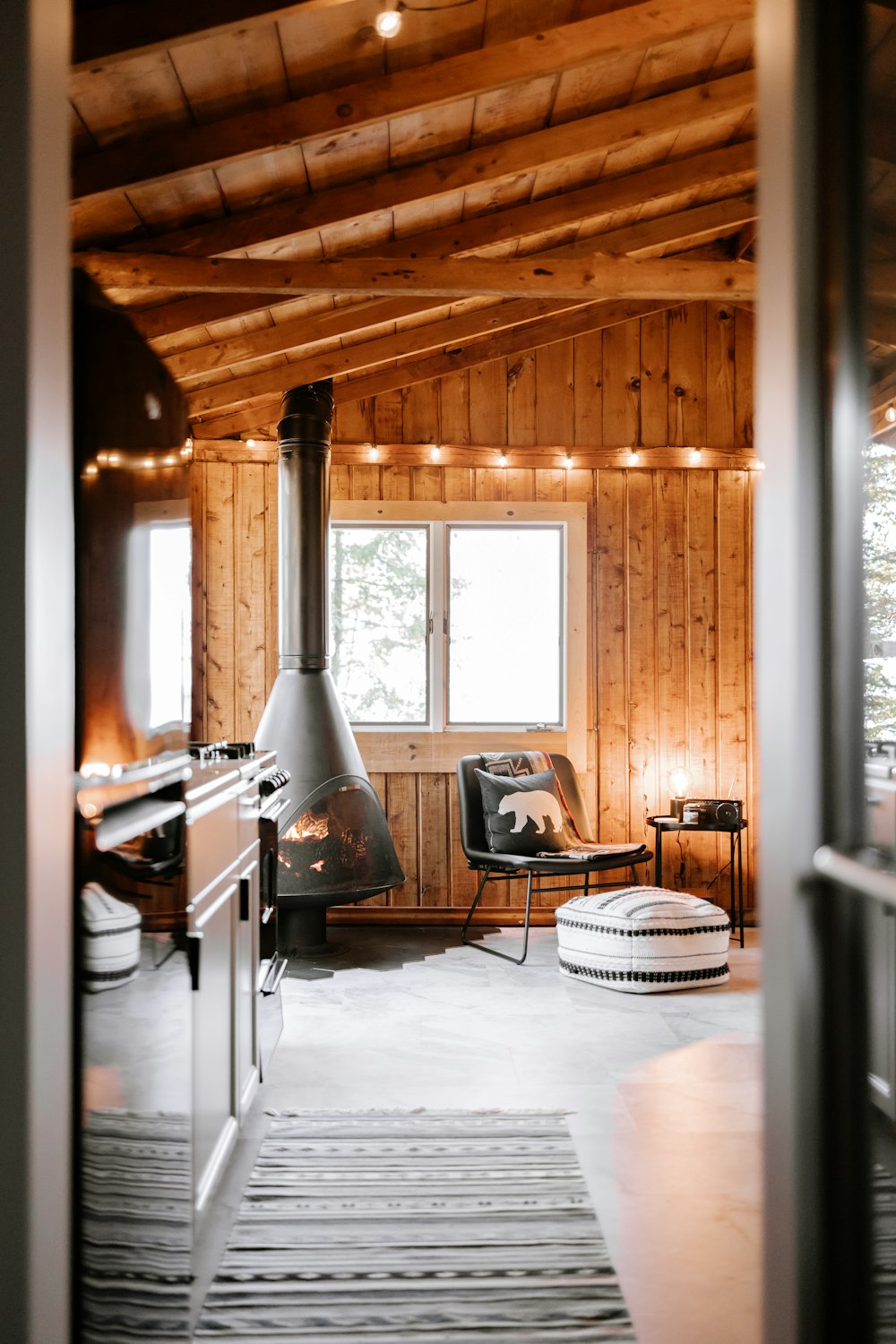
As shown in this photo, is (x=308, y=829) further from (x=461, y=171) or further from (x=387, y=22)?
(x=387, y=22)

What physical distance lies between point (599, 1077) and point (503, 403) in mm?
3608

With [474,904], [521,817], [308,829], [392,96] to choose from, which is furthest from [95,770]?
[474,904]

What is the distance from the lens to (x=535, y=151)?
147 inches

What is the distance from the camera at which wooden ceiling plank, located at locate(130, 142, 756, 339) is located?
4.00 meters

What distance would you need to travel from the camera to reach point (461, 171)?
3688 mm

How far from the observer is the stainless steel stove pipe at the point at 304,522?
15.8 feet

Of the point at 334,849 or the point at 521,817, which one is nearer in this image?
the point at 334,849

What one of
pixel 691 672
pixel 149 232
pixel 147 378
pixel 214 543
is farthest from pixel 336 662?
pixel 147 378

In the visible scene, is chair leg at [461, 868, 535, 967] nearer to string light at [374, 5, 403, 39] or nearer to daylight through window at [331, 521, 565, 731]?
daylight through window at [331, 521, 565, 731]

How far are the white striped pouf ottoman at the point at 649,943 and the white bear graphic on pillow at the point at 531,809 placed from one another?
0.54 meters

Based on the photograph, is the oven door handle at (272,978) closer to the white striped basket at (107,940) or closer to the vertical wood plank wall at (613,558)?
the white striped basket at (107,940)

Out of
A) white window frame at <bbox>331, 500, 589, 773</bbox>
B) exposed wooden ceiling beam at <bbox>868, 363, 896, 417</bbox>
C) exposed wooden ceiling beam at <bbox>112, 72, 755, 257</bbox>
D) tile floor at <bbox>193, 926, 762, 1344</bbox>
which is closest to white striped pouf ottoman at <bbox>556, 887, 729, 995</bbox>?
tile floor at <bbox>193, 926, 762, 1344</bbox>

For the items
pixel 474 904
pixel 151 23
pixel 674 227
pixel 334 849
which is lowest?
pixel 474 904

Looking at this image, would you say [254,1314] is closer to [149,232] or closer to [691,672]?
[149,232]
